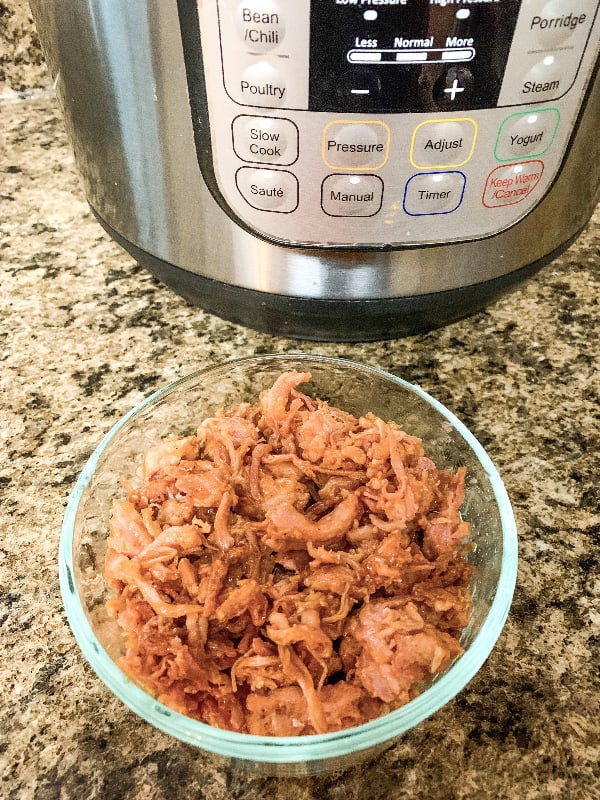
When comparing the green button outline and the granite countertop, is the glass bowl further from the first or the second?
the green button outline

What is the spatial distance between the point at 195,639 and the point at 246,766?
88 mm

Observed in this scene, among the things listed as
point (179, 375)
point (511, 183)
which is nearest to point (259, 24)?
point (511, 183)

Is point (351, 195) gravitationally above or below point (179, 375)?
above

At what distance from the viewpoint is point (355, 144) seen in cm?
51

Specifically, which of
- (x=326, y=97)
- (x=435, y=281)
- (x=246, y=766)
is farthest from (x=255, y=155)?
(x=246, y=766)

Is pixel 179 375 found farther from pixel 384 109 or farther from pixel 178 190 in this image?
pixel 384 109

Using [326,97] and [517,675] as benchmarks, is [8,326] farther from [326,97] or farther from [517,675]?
[517,675]

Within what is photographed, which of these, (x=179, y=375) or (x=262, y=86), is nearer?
(x=262, y=86)

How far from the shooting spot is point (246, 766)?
16.6 inches

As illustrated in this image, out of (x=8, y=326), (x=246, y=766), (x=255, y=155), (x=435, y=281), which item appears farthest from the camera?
(x=8, y=326)

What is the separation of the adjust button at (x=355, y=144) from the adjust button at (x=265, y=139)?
A: 0.03 metres

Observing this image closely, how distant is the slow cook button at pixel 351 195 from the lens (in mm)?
527

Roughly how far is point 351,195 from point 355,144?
4cm

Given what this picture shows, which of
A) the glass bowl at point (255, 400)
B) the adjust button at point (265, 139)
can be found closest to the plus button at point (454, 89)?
the adjust button at point (265, 139)
